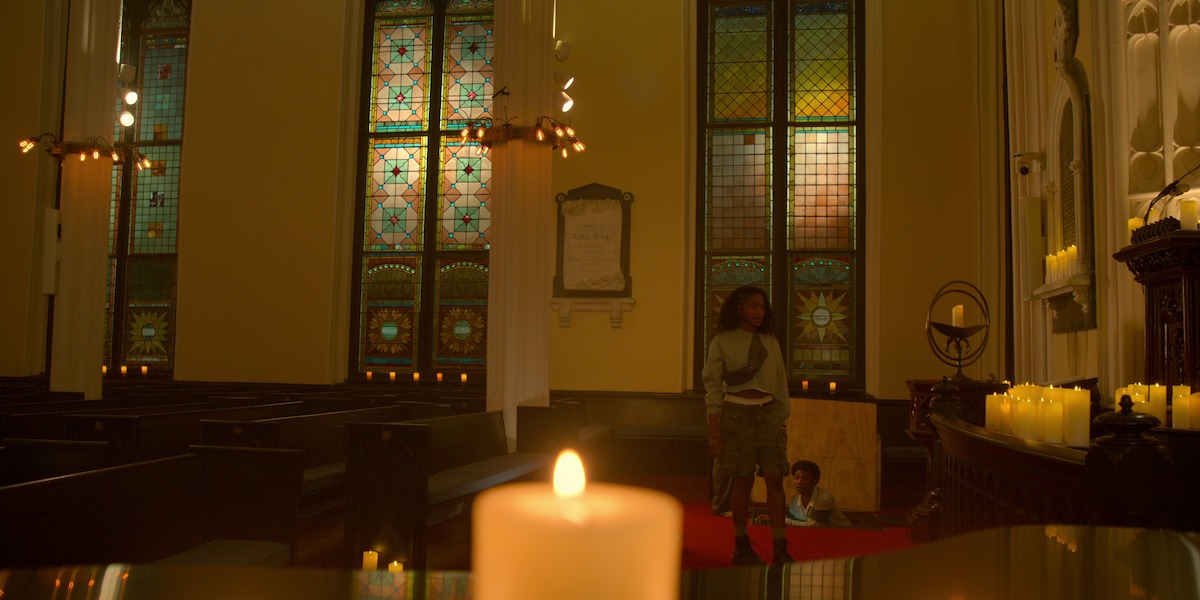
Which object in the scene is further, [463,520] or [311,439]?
[463,520]

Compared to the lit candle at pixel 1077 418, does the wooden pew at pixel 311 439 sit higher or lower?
lower

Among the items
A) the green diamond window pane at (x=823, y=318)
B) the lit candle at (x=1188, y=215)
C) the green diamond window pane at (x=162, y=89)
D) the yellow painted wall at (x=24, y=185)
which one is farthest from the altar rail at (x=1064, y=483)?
the yellow painted wall at (x=24, y=185)

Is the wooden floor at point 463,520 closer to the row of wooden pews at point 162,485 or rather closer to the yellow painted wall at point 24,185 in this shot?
the row of wooden pews at point 162,485

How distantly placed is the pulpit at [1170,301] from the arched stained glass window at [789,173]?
5.44 meters

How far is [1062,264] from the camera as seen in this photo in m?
6.54

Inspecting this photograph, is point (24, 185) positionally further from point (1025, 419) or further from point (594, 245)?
point (1025, 419)

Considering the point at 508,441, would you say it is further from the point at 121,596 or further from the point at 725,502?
the point at 121,596

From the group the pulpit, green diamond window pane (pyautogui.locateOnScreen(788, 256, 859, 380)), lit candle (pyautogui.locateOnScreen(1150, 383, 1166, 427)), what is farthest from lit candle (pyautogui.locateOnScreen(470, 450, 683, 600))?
green diamond window pane (pyautogui.locateOnScreen(788, 256, 859, 380))

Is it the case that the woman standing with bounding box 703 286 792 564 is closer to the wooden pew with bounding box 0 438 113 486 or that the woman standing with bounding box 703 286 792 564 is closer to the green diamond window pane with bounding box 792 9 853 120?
the wooden pew with bounding box 0 438 113 486

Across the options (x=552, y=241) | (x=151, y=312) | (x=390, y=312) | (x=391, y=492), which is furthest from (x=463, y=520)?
(x=151, y=312)

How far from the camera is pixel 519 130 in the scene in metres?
7.64

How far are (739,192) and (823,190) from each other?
998 millimetres

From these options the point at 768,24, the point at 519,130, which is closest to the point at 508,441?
the point at 519,130

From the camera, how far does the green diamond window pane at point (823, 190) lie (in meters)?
→ 10.5
